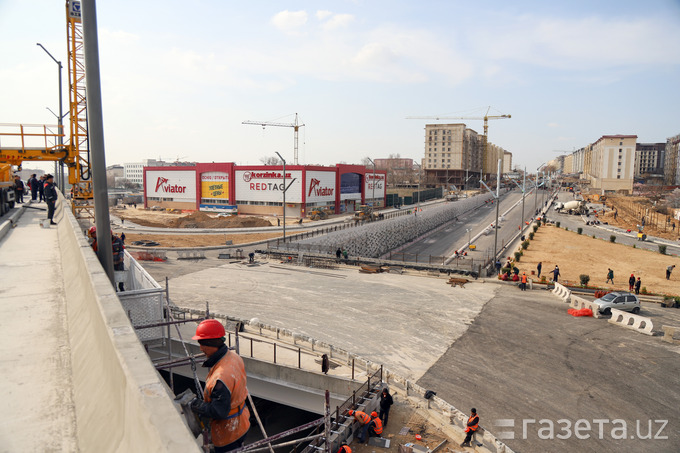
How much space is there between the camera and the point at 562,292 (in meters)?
23.7

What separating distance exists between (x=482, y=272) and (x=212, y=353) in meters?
26.8

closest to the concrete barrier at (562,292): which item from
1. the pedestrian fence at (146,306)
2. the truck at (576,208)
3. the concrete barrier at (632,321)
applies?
the concrete barrier at (632,321)

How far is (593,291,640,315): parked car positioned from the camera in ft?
67.2

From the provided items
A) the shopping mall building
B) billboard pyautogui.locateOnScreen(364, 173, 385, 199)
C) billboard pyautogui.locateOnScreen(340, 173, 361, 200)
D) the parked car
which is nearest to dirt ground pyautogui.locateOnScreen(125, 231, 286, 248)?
the shopping mall building

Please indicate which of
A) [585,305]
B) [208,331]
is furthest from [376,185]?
[208,331]

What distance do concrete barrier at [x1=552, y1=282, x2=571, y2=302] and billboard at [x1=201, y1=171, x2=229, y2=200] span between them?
51.3 m

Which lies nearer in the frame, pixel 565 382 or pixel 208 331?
pixel 208 331

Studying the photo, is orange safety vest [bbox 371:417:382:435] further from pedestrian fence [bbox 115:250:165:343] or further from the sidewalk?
the sidewalk

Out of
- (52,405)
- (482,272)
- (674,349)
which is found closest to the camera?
(52,405)

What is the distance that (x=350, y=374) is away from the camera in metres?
12.1

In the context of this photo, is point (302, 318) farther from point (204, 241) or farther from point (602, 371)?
point (204, 241)

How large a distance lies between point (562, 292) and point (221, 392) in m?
24.4

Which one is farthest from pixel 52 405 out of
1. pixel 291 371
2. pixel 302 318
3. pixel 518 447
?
pixel 302 318

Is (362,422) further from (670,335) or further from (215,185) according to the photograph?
(215,185)
